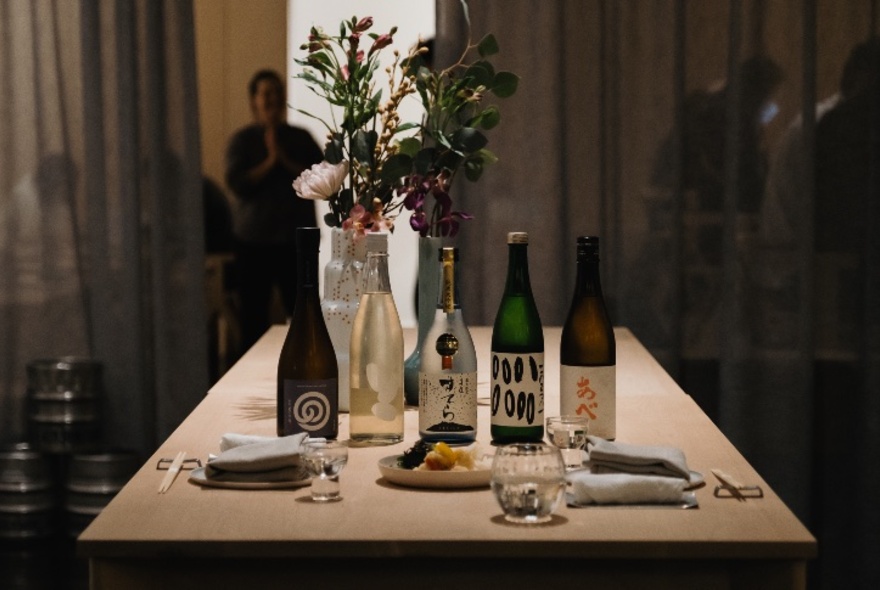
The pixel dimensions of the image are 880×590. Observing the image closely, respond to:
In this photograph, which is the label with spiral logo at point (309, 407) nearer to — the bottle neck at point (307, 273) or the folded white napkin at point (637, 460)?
the bottle neck at point (307, 273)

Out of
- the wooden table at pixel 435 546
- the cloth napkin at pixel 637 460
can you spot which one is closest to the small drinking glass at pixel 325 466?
the wooden table at pixel 435 546

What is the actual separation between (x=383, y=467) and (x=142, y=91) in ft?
8.43

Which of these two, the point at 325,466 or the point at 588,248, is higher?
the point at 588,248

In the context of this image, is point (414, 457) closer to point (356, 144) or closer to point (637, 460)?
point (637, 460)

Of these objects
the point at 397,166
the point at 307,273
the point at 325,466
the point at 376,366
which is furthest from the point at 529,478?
the point at 397,166

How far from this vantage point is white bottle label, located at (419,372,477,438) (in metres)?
1.59

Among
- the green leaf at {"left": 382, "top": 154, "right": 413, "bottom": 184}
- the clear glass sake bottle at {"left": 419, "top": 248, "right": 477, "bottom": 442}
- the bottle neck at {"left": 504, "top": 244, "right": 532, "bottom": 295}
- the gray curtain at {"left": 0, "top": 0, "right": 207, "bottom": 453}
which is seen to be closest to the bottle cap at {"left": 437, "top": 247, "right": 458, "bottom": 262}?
the clear glass sake bottle at {"left": 419, "top": 248, "right": 477, "bottom": 442}

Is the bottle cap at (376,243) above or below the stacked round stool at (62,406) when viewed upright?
above

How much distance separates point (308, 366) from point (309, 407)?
0.25ft

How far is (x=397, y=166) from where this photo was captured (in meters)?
1.87

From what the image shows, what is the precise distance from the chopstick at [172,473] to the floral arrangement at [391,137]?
457mm

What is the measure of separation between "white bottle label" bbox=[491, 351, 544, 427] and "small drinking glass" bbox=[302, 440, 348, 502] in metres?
0.31

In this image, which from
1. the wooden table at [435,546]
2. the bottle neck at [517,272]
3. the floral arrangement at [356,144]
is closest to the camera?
the wooden table at [435,546]

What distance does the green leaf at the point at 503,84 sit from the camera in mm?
1905
